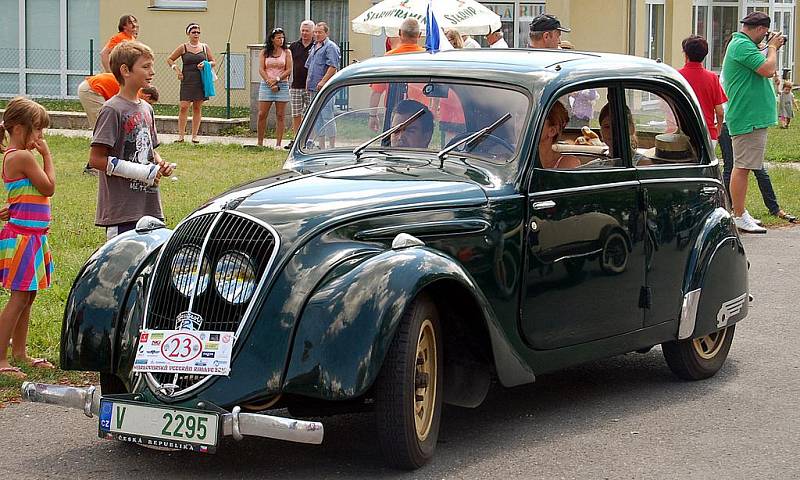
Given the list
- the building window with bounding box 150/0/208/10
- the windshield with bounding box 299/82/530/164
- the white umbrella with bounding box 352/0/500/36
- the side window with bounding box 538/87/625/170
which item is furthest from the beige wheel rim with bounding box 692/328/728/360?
the building window with bounding box 150/0/208/10

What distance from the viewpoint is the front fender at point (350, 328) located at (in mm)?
4996

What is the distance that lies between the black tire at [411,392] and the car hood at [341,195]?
506 millimetres

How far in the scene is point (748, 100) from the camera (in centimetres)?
1252

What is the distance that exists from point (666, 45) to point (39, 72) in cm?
1378

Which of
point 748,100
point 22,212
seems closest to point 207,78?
point 748,100

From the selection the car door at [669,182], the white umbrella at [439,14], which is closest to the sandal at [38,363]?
the car door at [669,182]

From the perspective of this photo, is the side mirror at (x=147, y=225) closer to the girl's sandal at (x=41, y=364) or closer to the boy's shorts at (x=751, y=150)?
the girl's sandal at (x=41, y=364)

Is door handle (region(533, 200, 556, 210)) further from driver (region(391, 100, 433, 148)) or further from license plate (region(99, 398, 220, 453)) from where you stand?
license plate (region(99, 398, 220, 453))

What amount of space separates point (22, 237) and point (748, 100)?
783 cm

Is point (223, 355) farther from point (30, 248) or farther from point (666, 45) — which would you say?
point (666, 45)

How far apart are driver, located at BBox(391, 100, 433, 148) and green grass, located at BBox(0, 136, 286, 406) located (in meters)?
2.16

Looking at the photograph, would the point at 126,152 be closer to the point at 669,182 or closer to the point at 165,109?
the point at 669,182

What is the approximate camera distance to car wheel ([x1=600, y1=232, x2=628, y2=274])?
6445 millimetres

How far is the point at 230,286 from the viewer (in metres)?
5.25
